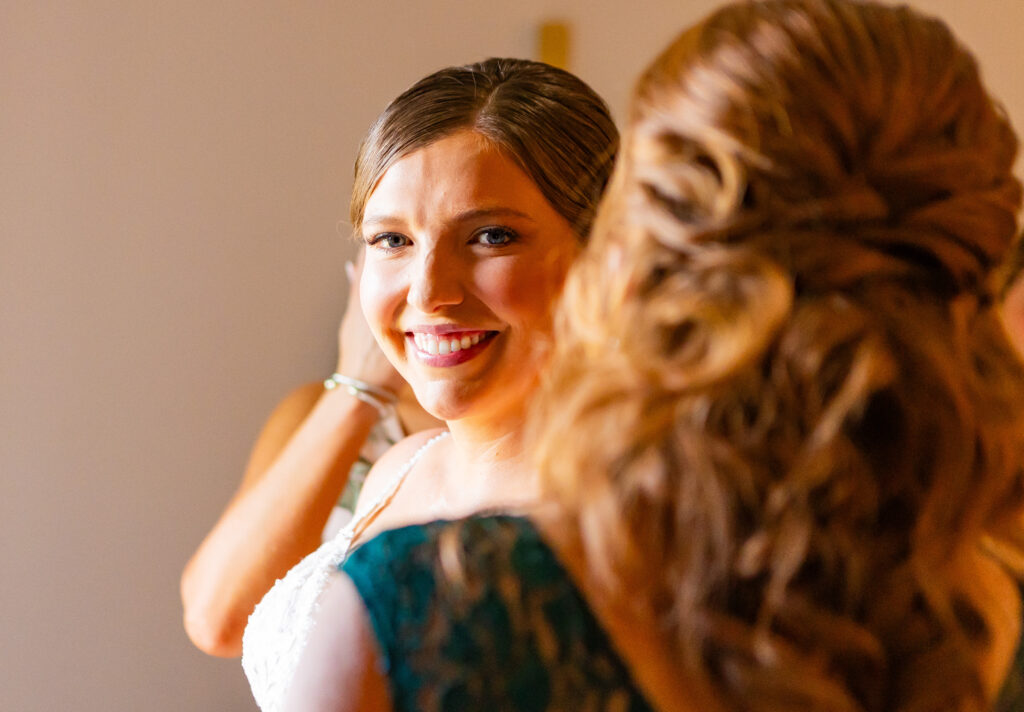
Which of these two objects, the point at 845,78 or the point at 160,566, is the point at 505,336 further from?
the point at 160,566

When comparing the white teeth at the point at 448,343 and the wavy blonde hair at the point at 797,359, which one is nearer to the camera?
the wavy blonde hair at the point at 797,359

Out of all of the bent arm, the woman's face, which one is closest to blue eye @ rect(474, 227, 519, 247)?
the woman's face

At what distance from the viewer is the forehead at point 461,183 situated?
973mm

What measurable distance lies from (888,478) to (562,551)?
0.19 metres

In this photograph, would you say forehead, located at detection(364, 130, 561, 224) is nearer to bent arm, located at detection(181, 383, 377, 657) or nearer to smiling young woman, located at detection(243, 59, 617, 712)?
smiling young woman, located at detection(243, 59, 617, 712)

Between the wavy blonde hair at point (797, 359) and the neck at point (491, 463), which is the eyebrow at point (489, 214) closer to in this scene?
the neck at point (491, 463)

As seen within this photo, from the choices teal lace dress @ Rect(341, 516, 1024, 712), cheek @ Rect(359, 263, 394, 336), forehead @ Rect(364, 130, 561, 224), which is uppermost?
forehead @ Rect(364, 130, 561, 224)

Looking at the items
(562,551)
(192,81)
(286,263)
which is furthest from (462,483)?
(192,81)

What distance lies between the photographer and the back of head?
991 mm

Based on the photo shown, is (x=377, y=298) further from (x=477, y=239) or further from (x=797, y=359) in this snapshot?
(x=797, y=359)

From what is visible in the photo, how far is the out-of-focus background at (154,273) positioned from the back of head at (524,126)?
688 millimetres

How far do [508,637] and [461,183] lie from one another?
1.71ft

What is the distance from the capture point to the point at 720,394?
1.77 feet

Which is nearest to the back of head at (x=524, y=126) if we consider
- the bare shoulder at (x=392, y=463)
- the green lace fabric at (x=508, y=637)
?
the bare shoulder at (x=392, y=463)
